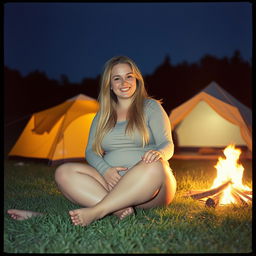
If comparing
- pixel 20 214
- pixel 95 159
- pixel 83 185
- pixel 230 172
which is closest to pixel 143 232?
pixel 83 185

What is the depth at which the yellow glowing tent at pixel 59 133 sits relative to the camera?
674cm

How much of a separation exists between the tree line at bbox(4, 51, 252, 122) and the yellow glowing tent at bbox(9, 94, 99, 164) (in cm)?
1025

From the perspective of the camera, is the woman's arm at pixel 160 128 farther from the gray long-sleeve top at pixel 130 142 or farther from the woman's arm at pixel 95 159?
the woman's arm at pixel 95 159

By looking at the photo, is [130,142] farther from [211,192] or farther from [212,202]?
[211,192]

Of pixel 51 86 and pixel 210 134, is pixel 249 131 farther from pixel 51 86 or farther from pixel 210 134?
pixel 51 86

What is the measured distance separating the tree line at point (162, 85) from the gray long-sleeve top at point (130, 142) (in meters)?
14.5

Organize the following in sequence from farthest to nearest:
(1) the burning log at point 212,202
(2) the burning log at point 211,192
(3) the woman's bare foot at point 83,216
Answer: (2) the burning log at point 211,192
(1) the burning log at point 212,202
(3) the woman's bare foot at point 83,216

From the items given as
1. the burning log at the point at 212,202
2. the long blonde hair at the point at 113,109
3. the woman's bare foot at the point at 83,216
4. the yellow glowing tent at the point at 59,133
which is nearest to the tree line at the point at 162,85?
the yellow glowing tent at the point at 59,133

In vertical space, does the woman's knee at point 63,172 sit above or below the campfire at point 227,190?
above

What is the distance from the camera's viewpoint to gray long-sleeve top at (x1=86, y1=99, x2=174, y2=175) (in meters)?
2.56

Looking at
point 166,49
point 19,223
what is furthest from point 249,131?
point 166,49

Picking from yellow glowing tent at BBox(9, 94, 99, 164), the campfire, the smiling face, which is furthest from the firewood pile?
yellow glowing tent at BBox(9, 94, 99, 164)

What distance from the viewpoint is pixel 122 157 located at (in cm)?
261

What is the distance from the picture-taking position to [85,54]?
108ft
